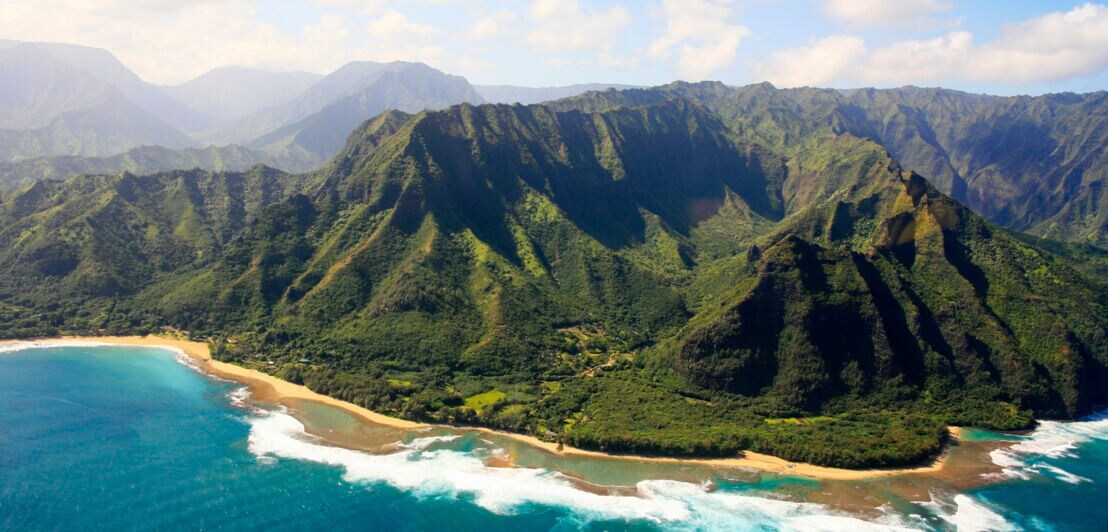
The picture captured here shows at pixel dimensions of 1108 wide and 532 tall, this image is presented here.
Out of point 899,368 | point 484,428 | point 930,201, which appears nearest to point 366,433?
point 484,428

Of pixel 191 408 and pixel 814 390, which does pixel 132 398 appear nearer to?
pixel 191 408

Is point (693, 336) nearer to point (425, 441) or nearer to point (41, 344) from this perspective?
point (425, 441)

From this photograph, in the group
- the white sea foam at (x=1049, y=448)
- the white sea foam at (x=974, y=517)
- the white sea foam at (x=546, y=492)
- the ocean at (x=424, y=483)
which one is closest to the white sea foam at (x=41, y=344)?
the ocean at (x=424, y=483)

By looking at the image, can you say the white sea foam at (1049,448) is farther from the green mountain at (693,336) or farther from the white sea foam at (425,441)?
the white sea foam at (425,441)

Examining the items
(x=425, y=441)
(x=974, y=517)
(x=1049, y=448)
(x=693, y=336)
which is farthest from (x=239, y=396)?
(x=1049, y=448)

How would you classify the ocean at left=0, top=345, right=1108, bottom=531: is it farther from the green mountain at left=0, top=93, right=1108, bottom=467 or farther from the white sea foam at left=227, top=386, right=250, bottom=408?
the green mountain at left=0, top=93, right=1108, bottom=467
